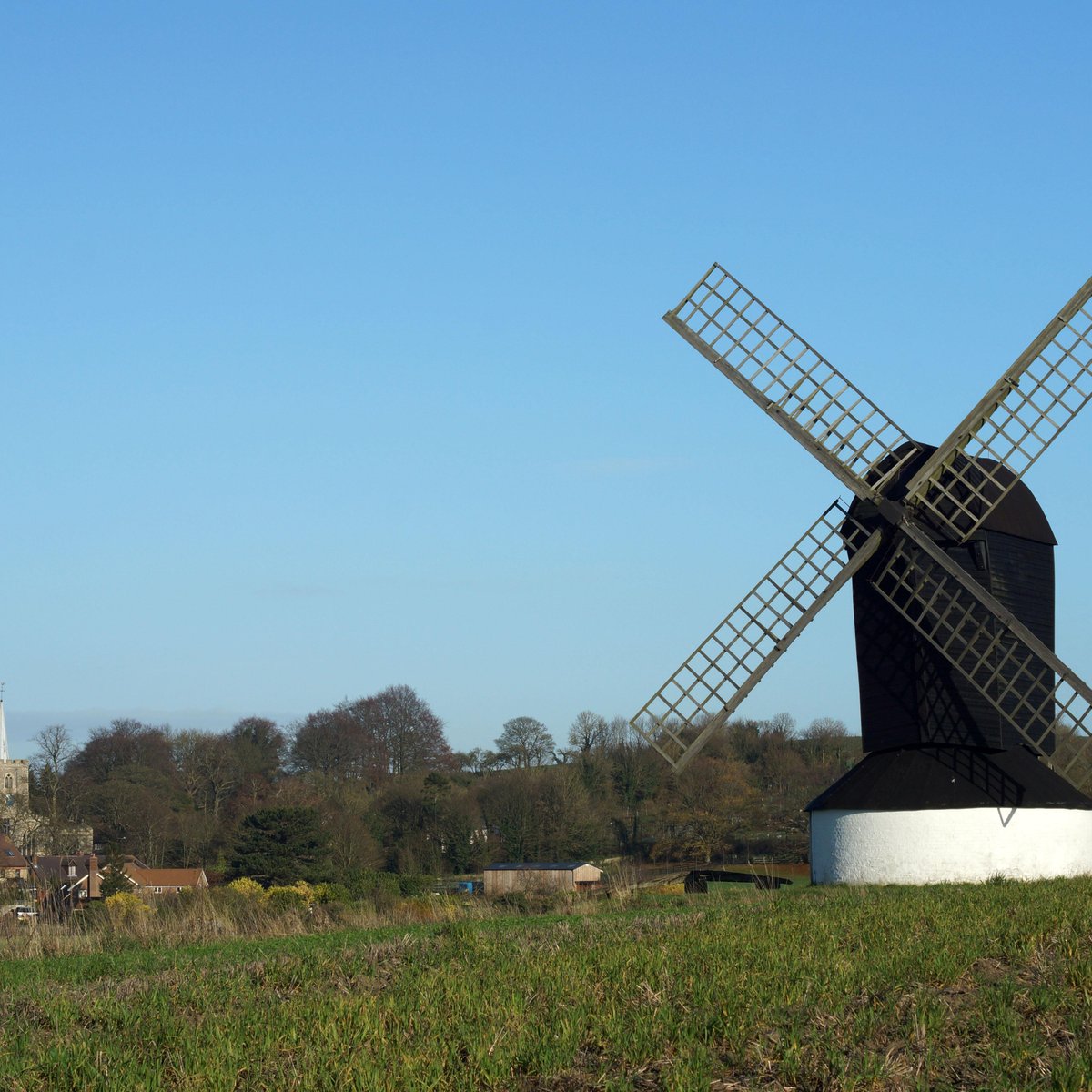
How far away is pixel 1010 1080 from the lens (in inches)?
280

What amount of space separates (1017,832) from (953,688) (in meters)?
2.52

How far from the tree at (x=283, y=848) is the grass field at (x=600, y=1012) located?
4077 cm

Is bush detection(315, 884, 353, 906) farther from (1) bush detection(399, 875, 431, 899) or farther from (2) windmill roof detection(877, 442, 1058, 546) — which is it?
(2) windmill roof detection(877, 442, 1058, 546)

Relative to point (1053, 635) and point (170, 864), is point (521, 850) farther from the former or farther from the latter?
point (1053, 635)

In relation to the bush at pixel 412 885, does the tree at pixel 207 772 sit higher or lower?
higher

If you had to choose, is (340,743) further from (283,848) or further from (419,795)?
(283,848)

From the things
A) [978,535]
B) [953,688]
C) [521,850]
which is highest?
[978,535]

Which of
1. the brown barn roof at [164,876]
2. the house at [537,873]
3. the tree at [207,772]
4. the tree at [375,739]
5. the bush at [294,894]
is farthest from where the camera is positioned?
the tree at [375,739]

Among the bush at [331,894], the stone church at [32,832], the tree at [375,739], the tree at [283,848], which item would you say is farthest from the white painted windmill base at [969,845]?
the tree at [375,739]

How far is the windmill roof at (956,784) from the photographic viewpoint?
74.4 ft

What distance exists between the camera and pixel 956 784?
2273cm

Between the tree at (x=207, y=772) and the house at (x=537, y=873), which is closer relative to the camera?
the house at (x=537, y=873)

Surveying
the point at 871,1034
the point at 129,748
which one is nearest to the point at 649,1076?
the point at 871,1034

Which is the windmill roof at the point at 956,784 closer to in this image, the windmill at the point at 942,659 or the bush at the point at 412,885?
the windmill at the point at 942,659
